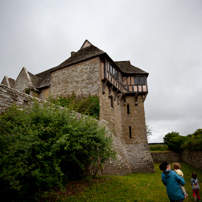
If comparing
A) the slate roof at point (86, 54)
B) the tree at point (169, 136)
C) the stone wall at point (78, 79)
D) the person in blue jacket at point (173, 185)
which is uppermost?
the slate roof at point (86, 54)

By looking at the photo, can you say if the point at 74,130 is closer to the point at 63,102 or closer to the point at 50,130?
the point at 50,130

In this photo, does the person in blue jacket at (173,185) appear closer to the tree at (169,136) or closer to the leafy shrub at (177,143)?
the leafy shrub at (177,143)

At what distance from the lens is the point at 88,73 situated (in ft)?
43.5

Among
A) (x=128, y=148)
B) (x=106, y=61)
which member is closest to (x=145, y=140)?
(x=128, y=148)

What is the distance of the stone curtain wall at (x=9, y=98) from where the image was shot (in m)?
5.13

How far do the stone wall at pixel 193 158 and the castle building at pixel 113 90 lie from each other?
204 inches

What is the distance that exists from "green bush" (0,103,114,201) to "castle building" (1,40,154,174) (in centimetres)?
525

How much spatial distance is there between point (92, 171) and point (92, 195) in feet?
8.66

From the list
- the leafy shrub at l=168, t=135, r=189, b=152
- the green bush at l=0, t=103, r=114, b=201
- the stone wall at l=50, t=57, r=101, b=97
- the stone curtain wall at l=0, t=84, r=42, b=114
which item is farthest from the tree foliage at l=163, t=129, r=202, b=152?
the stone curtain wall at l=0, t=84, r=42, b=114

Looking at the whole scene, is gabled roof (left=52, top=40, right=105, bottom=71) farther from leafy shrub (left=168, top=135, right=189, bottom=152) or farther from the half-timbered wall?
leafy shrub (left=168, top=135, right=189, bottom=152)

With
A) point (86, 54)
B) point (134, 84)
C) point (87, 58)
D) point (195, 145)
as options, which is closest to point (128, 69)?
point (134, 84)

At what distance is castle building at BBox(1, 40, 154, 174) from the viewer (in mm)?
12805

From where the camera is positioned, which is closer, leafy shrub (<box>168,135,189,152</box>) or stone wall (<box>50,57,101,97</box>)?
stone wall (<box>50,57,101,97</box>)

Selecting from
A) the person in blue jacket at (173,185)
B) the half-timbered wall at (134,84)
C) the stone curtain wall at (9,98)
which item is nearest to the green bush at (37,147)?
the stone curtain wall at (9,98)
